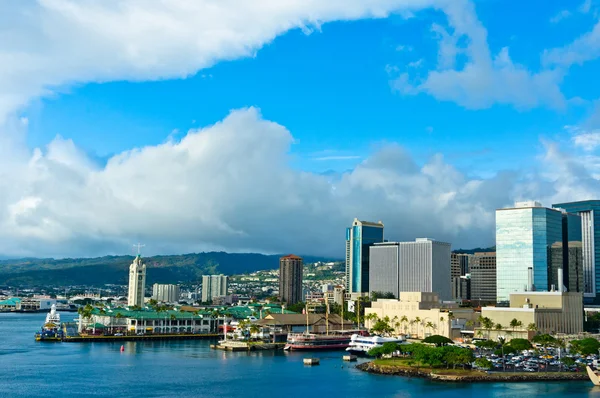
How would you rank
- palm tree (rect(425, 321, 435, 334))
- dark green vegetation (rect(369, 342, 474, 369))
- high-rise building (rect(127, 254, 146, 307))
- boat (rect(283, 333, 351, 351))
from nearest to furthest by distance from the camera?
dark green vegetation (rect(369, 342, 474, 369))
boat (rect(283, 333, 351, 351))
palm tree (rect(425, 321, 435, 334))
high-rise building (rect(127, 254, 146, 307))

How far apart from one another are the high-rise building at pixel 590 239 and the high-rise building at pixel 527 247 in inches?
793

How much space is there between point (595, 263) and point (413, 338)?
287 ft

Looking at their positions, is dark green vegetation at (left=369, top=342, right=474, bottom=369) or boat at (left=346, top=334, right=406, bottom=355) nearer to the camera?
dark green vegetation at (left=369, top=342, right=474, bottom=369)

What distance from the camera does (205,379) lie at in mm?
64312

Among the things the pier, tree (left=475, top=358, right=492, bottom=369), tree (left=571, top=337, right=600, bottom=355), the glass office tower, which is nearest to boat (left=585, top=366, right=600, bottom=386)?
tree (left=475, top=358, right=492, bottom=369)

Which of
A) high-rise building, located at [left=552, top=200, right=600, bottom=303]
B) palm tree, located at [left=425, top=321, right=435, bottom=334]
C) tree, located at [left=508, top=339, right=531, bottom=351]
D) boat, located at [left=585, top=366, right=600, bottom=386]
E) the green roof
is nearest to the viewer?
boat, located at [left=585, top=366, right=600, bottom=386]

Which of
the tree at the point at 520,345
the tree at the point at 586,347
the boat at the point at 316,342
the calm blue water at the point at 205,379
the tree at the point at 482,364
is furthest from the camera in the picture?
the boat at the point at 316,342

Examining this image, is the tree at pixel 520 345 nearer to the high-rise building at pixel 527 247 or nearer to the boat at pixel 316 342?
the boat at pixel 316 342

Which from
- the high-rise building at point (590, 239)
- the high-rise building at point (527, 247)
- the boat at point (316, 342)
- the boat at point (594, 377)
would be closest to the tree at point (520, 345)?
the boat at point (594, 377)

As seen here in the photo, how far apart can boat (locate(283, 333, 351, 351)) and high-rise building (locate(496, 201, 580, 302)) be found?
61531 mm

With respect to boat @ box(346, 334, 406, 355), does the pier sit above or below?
below

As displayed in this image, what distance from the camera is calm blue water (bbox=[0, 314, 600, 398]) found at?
5772 cm

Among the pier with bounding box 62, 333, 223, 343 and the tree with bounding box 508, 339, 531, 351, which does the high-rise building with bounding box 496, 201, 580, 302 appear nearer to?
the pier with bounding box 62, 333, 223, 343

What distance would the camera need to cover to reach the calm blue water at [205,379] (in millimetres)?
57719
